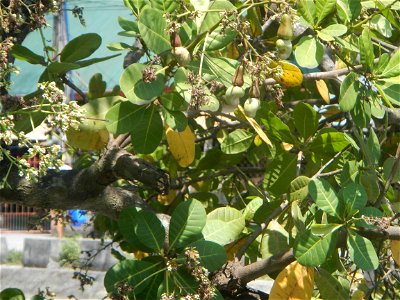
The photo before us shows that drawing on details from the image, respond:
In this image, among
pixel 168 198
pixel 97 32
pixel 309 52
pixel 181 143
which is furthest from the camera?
pixel 97 32

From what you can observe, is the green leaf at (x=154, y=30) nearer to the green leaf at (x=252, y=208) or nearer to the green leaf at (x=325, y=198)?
the green leaf at (x=325, y=198)

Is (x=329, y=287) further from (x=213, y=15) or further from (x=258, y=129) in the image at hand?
(x=213, y=15)

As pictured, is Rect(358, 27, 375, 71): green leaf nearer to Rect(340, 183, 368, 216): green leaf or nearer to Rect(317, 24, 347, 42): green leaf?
Rect(317, 24, 347, 42): green leaf

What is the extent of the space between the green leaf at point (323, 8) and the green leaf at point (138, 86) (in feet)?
1.40

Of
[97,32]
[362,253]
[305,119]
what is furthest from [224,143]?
[97,32]

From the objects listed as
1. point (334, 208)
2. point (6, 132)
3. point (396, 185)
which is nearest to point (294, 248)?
point (334, 208)

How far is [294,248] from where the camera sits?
168 centimetres

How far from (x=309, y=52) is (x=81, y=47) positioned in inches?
23.9

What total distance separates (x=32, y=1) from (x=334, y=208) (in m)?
0.94

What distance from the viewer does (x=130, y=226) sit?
72.9 inches

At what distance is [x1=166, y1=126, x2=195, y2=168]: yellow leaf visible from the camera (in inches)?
84.7

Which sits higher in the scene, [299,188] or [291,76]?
[291,76]

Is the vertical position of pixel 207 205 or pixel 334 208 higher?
pixel 334 208

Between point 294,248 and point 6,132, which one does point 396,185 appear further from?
point 6,132
